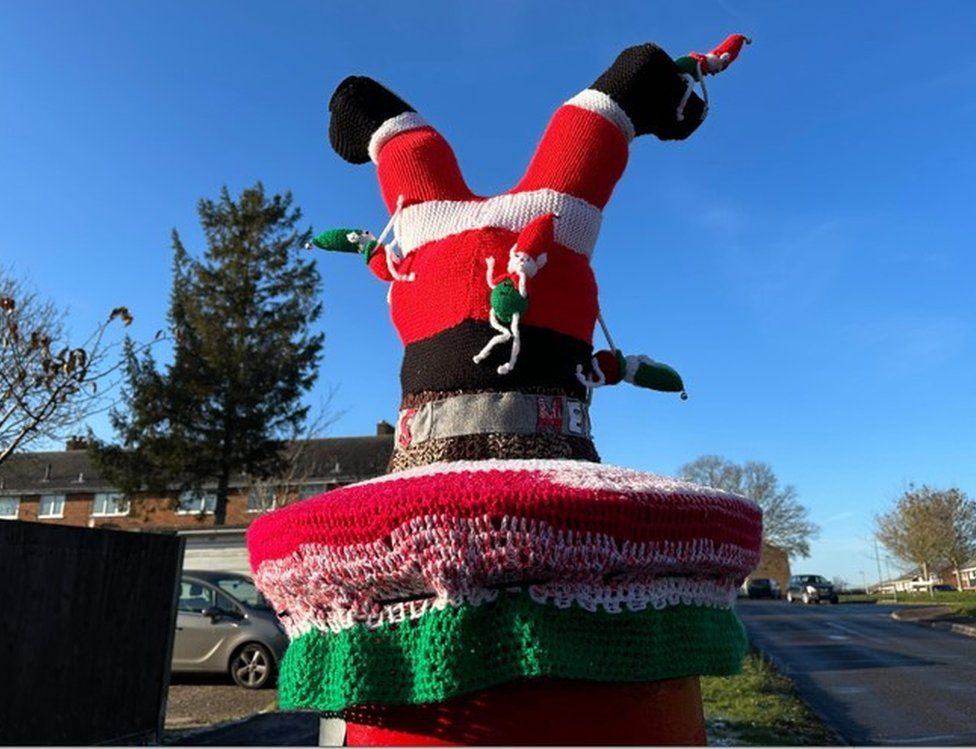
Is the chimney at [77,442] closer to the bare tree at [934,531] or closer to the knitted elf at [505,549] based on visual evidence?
the knitted elf at [505,549]

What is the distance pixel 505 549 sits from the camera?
910mm

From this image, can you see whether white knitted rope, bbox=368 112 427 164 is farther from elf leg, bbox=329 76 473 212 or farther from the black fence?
the black fence

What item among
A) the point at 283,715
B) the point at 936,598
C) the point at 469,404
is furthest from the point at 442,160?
the point at 936,598

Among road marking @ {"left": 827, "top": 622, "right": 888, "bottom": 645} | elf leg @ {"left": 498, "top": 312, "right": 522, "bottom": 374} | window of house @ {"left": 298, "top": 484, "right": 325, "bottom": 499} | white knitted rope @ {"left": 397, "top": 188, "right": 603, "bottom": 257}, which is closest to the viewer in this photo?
elf leg @ {"left": 498, "top": 312, "right": 522, "bottom": 374}

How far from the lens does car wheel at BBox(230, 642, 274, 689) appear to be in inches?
353

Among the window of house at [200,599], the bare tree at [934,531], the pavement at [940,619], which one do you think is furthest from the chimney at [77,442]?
the bare tree at [934,531]

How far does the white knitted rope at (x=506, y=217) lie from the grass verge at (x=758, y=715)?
15.0 ft

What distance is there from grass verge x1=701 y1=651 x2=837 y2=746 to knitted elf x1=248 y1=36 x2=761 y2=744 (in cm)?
459

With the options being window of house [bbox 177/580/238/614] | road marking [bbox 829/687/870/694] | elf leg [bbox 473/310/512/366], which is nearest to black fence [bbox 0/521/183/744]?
window of house [bbox 177/580/238/614]

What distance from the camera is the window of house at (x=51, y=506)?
3506cm

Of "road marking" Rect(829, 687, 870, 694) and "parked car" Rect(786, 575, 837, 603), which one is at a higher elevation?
"parked car" Rect(786, 575, 837, 603)

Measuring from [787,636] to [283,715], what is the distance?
11541 mm

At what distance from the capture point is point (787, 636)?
616 inches

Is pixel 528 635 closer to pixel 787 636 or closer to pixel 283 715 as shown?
pixel 283 715
